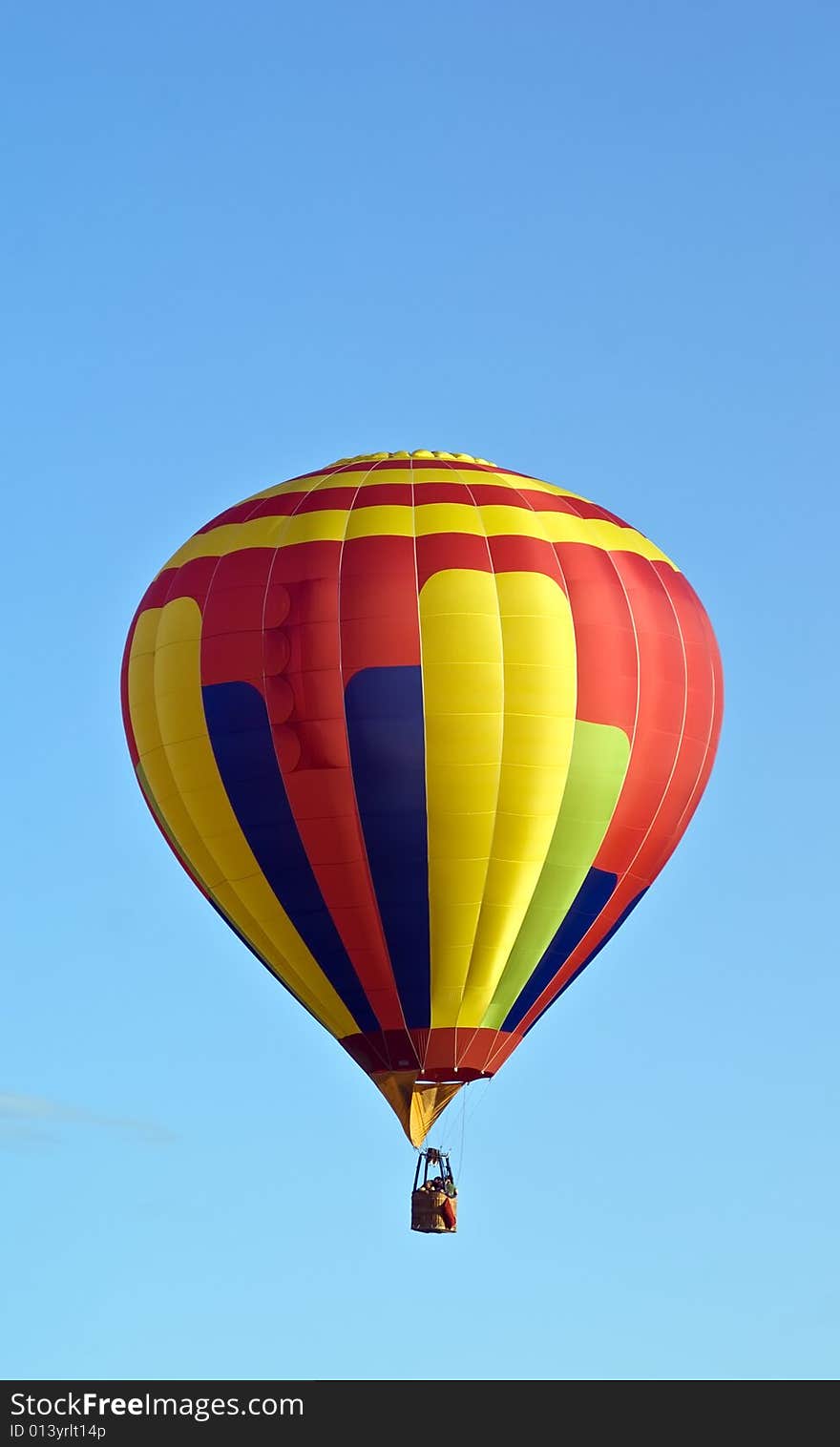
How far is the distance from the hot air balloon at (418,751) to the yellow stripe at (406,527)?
0.12 ft

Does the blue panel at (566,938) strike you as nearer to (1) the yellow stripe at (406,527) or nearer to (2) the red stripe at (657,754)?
(2) the red stripe at (657,754)

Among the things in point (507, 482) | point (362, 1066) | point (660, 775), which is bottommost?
point (362, 1066)

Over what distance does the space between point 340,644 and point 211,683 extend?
1706 millimetres

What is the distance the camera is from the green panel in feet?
150

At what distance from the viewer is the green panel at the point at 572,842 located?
45.8 metres

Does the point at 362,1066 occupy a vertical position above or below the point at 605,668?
below

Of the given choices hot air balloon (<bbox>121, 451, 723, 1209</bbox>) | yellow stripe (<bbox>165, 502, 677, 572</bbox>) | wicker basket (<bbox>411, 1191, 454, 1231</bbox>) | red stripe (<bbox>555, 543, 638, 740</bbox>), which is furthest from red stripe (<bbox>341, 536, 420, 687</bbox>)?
wicker basket (<bbox>411, 1191, 454, 1231</bbox>)

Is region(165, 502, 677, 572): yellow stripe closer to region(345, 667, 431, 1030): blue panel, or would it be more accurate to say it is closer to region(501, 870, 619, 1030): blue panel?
region(345, 667, 431, 1030): blue panel

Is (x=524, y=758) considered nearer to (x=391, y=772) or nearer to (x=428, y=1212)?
(x=391, y=772)

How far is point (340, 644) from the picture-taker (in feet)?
149

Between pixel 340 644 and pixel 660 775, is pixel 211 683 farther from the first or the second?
pixel 660 775

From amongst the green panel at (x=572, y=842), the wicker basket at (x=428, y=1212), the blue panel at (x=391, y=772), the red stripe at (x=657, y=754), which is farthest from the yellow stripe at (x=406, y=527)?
the wicker basket at (x=428, y=1212)

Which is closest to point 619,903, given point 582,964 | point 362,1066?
point 582,964

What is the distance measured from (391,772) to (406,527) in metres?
3.02
